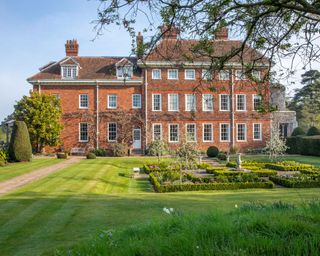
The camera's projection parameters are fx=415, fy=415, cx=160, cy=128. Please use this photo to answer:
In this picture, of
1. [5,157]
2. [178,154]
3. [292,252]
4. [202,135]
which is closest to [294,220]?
[292,252]

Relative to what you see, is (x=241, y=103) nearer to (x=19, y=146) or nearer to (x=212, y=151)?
(x=212, y=151)

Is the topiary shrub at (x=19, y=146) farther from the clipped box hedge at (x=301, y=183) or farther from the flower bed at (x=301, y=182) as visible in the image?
the clipped box hedge at (x=301, y=183)

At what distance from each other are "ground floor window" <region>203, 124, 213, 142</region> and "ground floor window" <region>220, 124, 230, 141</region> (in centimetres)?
96

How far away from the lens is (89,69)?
38781mm

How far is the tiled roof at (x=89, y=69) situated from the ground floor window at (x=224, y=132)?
29.9 ft

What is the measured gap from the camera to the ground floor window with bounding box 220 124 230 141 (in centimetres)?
3872

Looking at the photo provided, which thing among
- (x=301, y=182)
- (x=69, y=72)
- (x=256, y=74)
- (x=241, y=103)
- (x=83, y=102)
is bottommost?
(x=301, y=182)

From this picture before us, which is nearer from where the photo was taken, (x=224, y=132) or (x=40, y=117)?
(x=40, y=117)

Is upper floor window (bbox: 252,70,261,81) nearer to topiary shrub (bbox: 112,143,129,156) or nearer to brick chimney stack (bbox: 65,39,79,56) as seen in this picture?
topiary shrub (bbox: 112,143,129,156)

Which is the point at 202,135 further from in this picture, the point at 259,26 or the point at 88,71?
the point at 259,26

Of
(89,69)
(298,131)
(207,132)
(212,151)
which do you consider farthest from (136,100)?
(298,131)

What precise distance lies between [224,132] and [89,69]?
45.8ft

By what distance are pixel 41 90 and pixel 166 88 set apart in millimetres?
11369

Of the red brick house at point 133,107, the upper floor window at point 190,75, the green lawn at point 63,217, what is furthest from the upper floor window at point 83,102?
the green lawn at point 63,217
